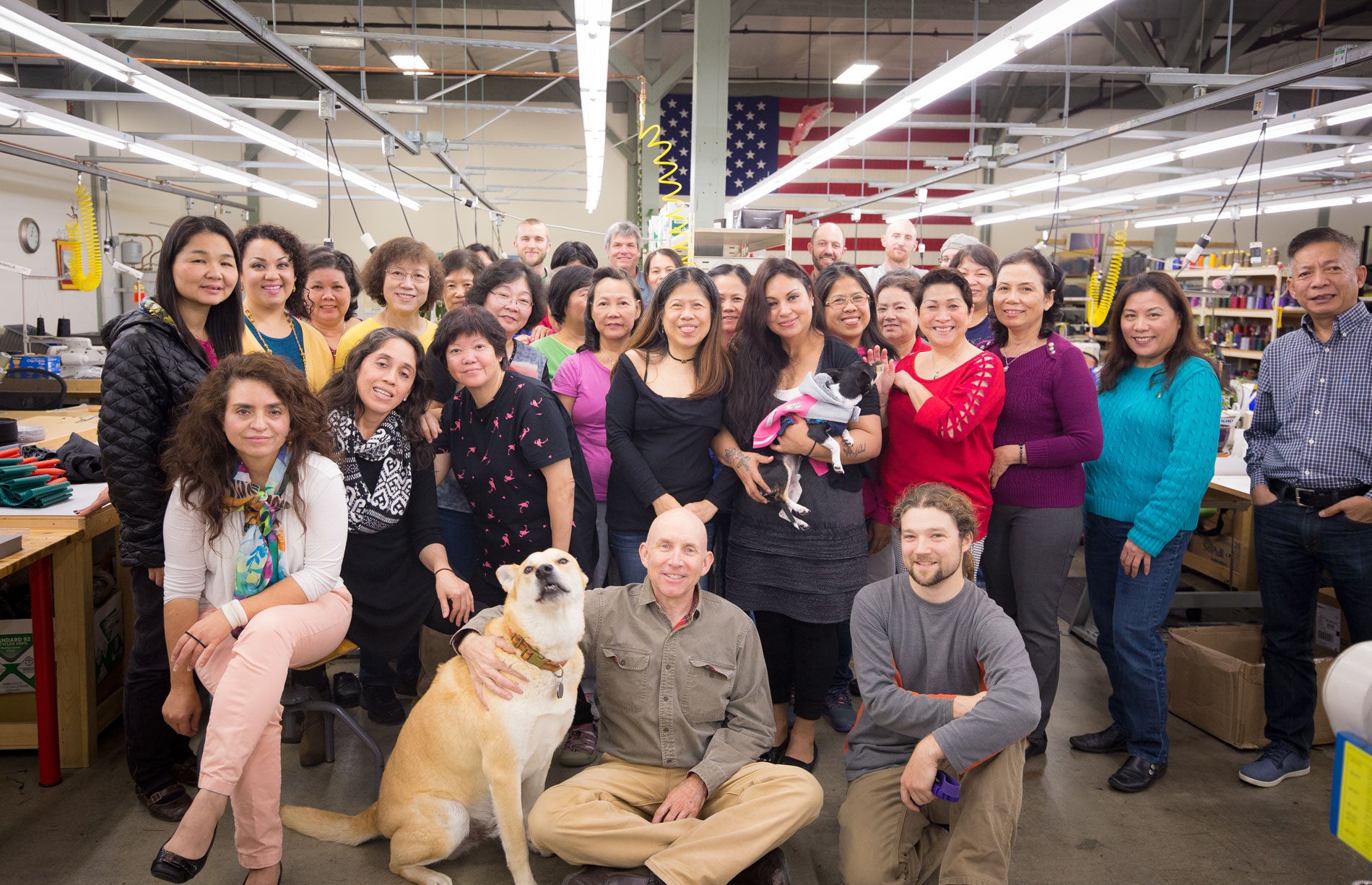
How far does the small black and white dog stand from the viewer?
270 centimetres

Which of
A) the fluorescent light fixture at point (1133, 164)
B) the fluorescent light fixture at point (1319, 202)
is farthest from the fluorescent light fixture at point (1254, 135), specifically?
the fluorescent light fixture at point (1319, 202)

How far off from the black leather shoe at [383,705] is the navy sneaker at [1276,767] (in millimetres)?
3059

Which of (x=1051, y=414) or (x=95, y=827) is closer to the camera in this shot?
(x=95, y=827)

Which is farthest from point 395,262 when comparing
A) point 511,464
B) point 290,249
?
point 511,464

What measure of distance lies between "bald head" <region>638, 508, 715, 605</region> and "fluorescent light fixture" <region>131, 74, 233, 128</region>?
3.67 meters

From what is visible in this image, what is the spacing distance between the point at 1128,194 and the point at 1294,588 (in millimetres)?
5461

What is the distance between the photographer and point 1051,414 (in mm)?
2895

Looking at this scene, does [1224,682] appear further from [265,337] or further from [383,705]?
[265,337]

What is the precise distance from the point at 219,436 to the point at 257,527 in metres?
0.26

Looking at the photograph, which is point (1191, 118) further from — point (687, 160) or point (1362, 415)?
point (1362, 415)

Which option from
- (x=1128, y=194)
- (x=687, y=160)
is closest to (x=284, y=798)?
(x=1128, y=194)

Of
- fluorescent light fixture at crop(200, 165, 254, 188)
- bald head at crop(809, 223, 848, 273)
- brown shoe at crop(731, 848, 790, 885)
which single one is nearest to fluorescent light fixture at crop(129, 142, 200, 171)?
fluorescent light fixture at crop(200, 165, 254, 188)

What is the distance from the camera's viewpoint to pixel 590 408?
3156 mm

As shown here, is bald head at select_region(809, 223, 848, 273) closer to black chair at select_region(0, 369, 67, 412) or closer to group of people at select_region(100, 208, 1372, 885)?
group of people at select_region(100, 208, 1372, 885)
